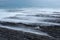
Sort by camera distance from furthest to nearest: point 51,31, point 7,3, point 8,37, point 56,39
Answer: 1. point 7,3
2. point 51,31
3. point 8,37
4. point 56,39

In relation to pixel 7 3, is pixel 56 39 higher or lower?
lower

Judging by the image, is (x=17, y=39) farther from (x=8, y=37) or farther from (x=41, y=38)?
(x=41, y=38)

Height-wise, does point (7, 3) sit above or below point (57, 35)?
above

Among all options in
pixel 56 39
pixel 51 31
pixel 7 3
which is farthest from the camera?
pixel 7 3

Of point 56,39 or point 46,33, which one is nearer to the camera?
point 56,39

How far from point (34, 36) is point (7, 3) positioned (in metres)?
14.1

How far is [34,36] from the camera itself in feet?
16.6

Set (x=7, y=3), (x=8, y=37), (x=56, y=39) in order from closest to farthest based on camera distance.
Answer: (x=56, y=39)
(x=8, y=37)
(x=7, y=3)

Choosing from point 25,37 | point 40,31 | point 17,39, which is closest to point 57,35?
point 40,31

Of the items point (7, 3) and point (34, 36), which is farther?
point (7, 3)

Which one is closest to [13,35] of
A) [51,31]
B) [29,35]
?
[29,35]

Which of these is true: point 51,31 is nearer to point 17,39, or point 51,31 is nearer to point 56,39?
point 56,39

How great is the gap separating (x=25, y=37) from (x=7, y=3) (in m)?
14.1

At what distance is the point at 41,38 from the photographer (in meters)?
4.84
